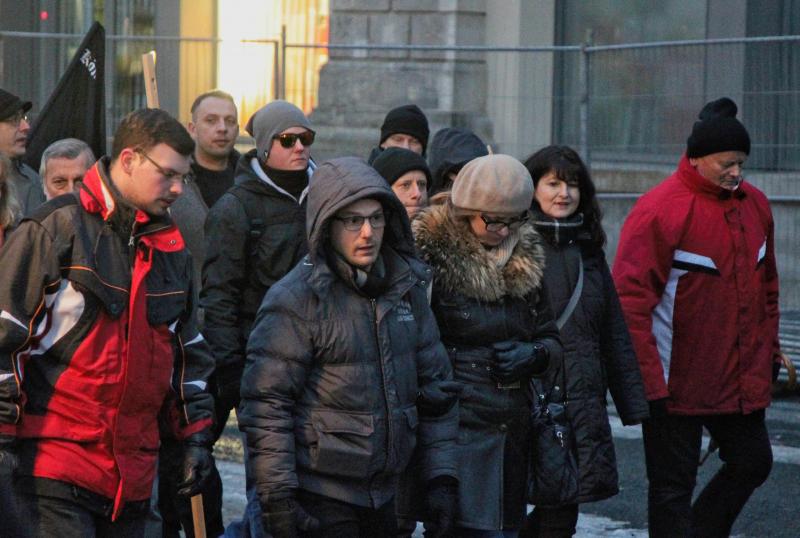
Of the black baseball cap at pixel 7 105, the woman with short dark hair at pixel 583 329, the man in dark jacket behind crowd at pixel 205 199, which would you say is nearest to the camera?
the woman with short dark hair at pixel 583 329

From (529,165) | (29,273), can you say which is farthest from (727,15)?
(29,273)

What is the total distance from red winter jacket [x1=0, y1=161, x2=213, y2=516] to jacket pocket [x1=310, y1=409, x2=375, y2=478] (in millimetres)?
496

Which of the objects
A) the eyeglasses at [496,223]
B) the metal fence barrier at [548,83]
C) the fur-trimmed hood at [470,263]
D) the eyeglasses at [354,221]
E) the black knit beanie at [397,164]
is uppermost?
the metal fence barrier at [548,83]

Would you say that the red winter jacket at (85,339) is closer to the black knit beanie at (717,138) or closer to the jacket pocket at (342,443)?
the jacket pocket at (342,443)

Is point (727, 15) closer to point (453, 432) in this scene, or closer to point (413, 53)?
point (413, 53)

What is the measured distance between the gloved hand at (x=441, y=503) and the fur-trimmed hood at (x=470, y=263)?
76 centimetres

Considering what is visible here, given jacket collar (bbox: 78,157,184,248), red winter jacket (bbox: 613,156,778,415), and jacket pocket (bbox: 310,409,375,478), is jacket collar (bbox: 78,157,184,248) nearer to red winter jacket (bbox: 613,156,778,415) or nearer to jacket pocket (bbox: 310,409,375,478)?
jacket pocket (bbox: 310,409,375,478)

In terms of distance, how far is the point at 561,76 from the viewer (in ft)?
44.3

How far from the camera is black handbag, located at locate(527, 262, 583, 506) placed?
18.6 ft

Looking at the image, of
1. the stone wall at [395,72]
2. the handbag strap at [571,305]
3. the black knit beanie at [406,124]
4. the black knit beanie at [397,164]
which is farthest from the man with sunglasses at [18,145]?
the stone wall at [395,72]

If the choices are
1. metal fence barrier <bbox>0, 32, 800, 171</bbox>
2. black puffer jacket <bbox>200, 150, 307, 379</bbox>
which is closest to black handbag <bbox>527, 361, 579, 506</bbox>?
black puffer jacket <bbox>200, 150, 307, 379</bbox>

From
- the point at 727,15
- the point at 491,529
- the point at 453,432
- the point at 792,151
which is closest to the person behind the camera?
the point at 453,432

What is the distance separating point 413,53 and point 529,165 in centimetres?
890

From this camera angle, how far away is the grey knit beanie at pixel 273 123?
21.8ft
